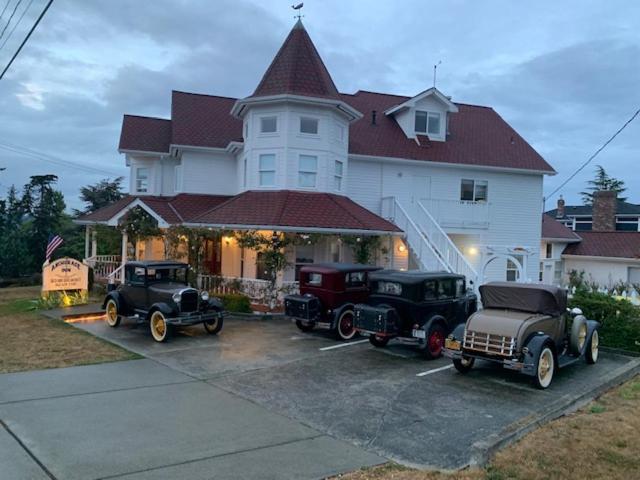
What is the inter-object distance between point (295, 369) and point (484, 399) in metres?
3.62

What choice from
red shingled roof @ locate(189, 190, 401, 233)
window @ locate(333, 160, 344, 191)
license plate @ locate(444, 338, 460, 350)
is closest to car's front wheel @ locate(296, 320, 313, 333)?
red shingled roof @ locate(189, 190, 401, 233)

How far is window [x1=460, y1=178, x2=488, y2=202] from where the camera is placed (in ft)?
81.1

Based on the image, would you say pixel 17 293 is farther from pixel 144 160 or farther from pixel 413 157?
pixel 413 157

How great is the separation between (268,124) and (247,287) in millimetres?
6522

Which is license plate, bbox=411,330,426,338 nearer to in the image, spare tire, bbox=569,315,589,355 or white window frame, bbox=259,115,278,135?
spare tire, bbox=569,315,589,355

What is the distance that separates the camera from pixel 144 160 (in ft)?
83.8

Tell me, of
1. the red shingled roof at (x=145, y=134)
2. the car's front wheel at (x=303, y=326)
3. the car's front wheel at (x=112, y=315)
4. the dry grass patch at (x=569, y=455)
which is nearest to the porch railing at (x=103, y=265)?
the red shingled roof at (x=145, y=134)

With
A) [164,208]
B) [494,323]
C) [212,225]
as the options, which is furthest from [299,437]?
[164,208]

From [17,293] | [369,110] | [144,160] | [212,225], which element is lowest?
[17,293]

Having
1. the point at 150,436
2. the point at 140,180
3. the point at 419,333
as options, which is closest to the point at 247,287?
the point at 419,333

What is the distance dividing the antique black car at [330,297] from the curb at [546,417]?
5.82 meters

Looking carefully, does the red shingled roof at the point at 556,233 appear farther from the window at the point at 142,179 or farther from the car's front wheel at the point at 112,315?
the car's front wheel at the point at 112,315

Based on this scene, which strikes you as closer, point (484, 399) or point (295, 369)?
point (484, 399)

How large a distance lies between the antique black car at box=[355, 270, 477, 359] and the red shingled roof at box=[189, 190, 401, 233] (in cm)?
632
